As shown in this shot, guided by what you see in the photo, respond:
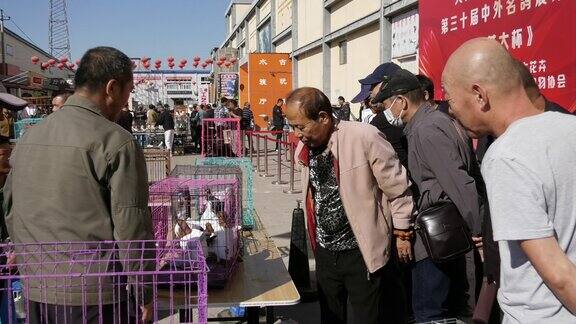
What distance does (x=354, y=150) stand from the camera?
3045mm

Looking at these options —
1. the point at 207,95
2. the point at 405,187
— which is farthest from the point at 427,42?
the point at 207,95

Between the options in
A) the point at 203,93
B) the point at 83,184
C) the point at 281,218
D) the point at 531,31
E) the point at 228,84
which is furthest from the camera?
the point at 203,93

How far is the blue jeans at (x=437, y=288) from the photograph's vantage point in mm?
3238

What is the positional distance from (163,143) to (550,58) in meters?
15.0

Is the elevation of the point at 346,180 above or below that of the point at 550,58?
below

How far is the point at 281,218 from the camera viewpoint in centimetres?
863

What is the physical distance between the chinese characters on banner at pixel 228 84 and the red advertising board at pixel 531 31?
78.4 feet

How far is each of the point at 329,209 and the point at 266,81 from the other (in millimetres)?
20626

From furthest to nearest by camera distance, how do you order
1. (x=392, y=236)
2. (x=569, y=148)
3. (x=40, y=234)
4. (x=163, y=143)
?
(x=163, y=143), (x=392, y=236), (x=40, y=234), (x=569, y=148)

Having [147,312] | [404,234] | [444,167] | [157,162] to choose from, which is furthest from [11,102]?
[157,162]

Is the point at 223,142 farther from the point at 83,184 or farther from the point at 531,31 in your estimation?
the point at 83,184

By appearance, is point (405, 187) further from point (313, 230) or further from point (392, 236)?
point (313, 230)

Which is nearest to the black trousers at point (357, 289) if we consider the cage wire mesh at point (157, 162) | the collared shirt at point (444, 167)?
the collared shirt at point (444, 167)

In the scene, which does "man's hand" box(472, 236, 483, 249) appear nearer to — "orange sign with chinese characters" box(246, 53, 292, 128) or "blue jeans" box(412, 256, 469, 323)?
"blue jeans" box(412, 256, 469, 323)
